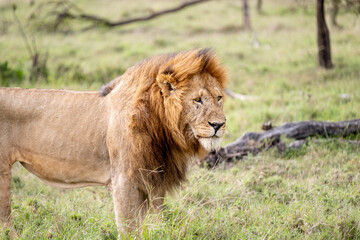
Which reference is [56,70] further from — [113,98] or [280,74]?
[113,98]

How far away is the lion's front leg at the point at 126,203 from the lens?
10.4ft

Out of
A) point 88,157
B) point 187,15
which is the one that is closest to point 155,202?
point 88,157

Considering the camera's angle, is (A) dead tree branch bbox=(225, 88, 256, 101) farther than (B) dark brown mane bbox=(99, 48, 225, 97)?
Yes

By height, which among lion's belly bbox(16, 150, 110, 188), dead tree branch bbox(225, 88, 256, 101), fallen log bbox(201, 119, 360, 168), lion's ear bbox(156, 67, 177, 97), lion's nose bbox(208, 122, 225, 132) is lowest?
dead tree branch bbox(225, 88, 256, 101)

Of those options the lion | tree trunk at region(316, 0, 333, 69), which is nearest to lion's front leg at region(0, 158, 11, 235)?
the lion

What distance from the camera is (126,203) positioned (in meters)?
3.17

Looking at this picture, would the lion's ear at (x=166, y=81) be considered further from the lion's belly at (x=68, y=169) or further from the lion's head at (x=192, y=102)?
the lion's belly at (x=68, y=169)

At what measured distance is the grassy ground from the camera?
3467 millimetres

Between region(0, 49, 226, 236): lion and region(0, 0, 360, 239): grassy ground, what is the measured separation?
0.31 m

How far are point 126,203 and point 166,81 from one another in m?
0.97

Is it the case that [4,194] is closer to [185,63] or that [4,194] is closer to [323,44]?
[185,63]

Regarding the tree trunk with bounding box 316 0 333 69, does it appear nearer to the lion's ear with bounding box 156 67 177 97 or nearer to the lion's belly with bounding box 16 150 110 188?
the lion's ear with bounding box 156 67 177 97

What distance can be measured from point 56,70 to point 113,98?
6946 mm

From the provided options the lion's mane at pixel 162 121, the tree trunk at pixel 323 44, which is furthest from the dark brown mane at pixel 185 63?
the tree trunk at pixel 323 44
